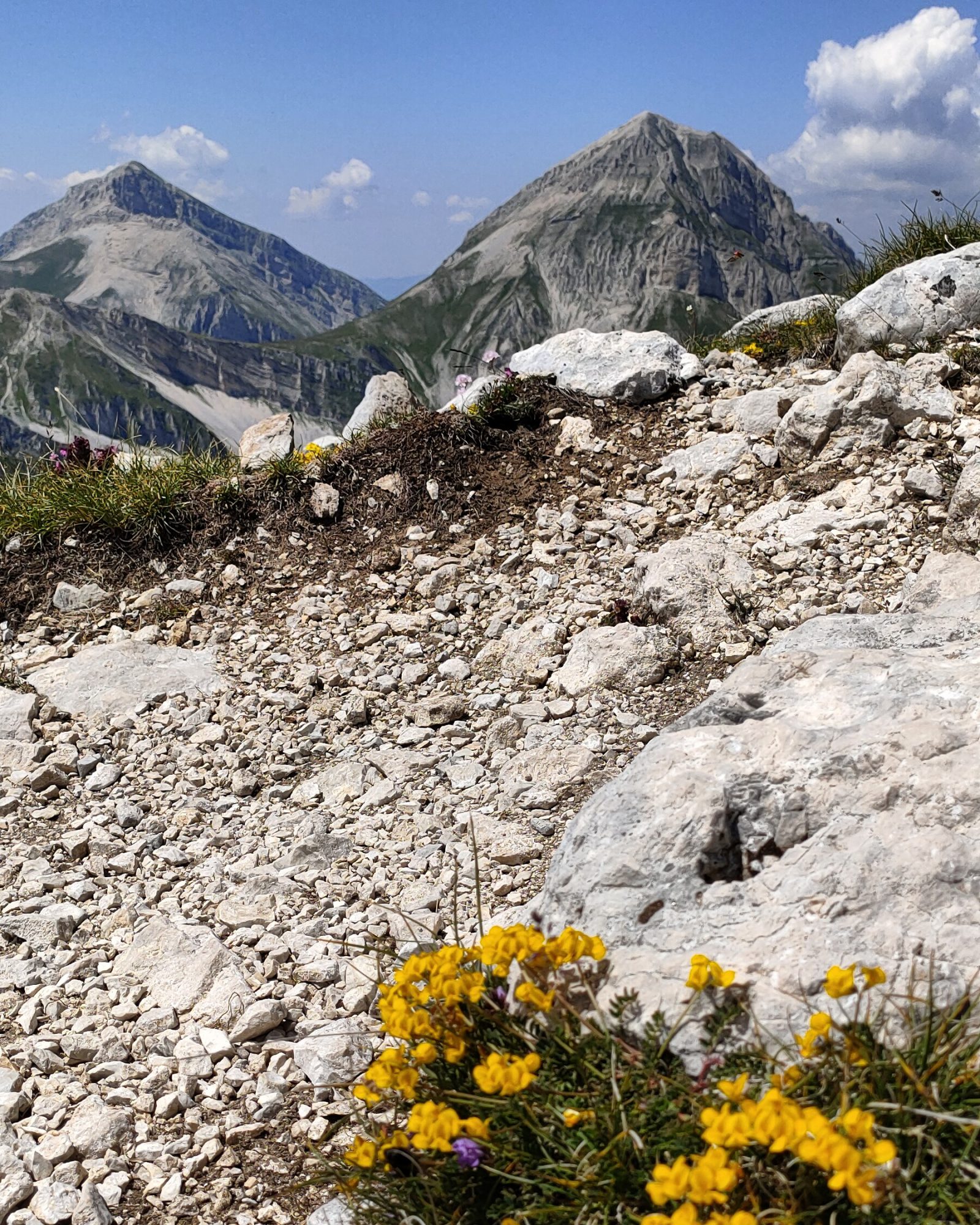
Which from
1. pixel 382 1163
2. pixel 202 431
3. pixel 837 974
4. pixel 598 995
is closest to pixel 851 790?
pixel 837 974

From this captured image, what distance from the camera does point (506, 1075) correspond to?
252 centimetres

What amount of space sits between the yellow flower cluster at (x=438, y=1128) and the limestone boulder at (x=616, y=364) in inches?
331

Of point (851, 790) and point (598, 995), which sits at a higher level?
point (851, 790)

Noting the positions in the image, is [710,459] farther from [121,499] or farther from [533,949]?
[533,949]

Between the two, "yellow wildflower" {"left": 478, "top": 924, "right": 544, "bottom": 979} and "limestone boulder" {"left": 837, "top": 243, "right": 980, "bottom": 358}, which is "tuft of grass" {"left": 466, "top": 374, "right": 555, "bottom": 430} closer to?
"limestone boulder" {"left": 837, "top": 243, "right": 980, "bottom": 358}

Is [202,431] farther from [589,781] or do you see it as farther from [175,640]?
[589,781]

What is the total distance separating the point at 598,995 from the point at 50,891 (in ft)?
12.2

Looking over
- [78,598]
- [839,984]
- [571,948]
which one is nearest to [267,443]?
[78,598]

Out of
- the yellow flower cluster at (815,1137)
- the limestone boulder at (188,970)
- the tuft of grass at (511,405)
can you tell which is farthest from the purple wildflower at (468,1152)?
the tuft of grass at (511,405)

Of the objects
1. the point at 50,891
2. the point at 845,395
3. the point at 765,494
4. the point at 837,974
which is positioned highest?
the point at 845,395

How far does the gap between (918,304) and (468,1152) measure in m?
9.38

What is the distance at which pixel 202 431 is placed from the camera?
10859 millimetres

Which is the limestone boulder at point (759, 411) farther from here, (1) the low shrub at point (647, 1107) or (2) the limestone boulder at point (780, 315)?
(1) the low shrub at point (647, 1107)

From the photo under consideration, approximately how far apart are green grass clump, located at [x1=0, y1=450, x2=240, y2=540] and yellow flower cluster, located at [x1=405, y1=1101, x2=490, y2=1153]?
756 centimetres
